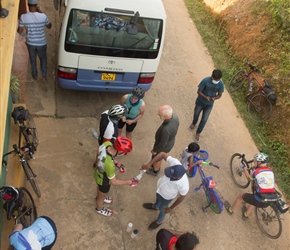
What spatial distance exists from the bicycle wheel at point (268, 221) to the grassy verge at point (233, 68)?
96cm

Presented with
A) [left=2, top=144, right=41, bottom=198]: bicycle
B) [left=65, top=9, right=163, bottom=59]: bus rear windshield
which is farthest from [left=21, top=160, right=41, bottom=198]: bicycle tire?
[left=65, top=9, right=163, bottom=59]: bus rear windshield

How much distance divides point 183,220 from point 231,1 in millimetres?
8087

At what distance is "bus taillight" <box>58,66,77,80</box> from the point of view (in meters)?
6.24

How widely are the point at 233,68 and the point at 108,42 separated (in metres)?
4.67

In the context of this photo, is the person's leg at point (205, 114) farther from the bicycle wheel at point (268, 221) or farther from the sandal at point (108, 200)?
the sandal at point (108, 200)

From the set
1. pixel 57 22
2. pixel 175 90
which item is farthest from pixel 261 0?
pixel 57 22

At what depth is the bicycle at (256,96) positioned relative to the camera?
8.19m

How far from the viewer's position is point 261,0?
9914 millimetres

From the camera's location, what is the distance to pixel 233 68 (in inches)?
369

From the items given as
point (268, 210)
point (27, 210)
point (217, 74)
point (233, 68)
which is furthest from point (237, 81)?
point (27, 210)

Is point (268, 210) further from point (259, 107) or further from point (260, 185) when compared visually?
point (259, 107)

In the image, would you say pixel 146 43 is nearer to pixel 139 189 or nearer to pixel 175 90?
pixel 175 90

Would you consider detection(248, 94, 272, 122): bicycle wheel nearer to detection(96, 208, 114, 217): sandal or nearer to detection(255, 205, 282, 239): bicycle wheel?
detection(255, 205, 282, 239): bicycle wheel

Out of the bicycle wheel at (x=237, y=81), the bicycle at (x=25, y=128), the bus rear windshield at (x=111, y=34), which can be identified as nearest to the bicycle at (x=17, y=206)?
the bicycle at (x=25, y=128)
